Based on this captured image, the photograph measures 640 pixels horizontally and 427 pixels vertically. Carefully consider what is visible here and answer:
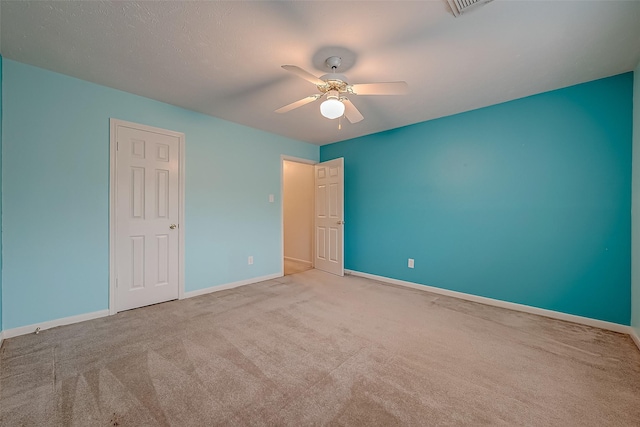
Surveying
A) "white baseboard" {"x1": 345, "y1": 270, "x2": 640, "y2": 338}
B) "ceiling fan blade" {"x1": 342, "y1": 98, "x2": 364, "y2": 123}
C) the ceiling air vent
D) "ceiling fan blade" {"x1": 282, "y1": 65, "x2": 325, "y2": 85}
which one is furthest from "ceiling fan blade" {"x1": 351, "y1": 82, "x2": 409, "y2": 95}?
"white baseboard" {"x1": 345, "y1": 270, "x2": 640, "y2": 338}

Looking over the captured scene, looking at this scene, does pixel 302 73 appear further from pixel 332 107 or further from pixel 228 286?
pixel 228 286

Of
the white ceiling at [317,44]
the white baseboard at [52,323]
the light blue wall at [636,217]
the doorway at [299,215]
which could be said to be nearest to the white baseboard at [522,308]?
the light blue wall at [636,217]

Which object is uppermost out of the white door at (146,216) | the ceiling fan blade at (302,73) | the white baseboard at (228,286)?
the ceiling fan blade at (302,73)

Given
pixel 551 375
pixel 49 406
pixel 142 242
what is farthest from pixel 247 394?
pixel 142 242

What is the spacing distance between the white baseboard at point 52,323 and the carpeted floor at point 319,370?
0.07 m

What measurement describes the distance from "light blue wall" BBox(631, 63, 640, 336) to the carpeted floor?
0.30m

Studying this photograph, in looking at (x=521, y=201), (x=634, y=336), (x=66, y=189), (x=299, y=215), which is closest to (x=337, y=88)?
(x=521, y=201)

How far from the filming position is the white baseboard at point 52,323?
2.19 meters

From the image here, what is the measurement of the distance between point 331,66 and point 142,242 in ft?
9.13

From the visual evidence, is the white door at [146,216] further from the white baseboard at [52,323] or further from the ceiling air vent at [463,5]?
the ceiling air vent at [463,5]

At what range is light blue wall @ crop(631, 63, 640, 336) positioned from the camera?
7.06 ft

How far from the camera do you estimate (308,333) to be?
2314mm

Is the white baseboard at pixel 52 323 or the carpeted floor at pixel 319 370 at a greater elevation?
the white baseboard at pixel 52 323

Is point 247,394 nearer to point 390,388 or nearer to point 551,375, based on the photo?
point 390,388
